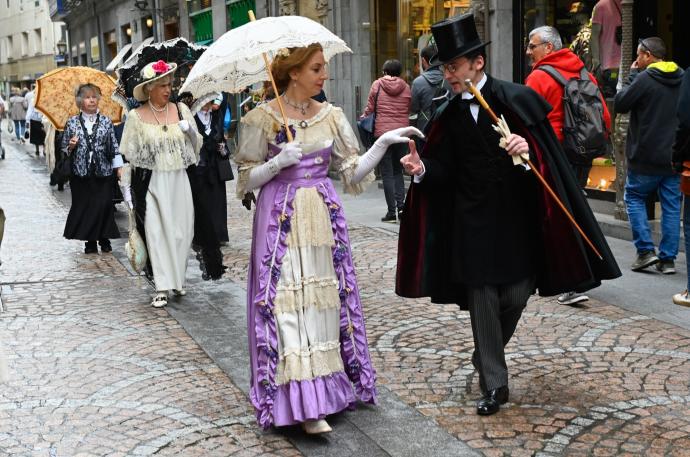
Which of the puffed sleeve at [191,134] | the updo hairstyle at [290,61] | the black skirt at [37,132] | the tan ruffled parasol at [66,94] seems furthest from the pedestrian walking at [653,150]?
the black skirt at [37,132]

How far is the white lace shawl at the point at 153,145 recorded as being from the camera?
7633mm

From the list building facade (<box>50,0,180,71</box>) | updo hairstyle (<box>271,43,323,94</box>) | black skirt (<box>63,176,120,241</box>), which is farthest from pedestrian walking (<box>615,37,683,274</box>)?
building facade (<box>50,0,180,71</box>)

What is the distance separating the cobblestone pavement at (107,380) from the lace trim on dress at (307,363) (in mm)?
313

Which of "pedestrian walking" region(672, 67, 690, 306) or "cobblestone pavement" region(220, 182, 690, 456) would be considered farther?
"pedestrian walking" region(672, 67, 690, 306)

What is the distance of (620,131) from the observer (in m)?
9.68

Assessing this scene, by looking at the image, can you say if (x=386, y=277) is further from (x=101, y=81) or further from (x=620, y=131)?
(x=101, y=81)

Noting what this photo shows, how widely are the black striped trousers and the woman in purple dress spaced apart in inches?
22.3

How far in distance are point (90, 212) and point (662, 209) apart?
603 cm

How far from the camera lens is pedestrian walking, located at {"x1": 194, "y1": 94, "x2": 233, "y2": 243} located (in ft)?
32.9

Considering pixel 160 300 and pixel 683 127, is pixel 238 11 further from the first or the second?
pixel 683 127

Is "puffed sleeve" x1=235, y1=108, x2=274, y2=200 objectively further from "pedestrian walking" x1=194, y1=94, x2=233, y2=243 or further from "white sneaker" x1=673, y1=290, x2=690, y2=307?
"pedestrian walking" x1=194, y1=94, x2=233, y2=243

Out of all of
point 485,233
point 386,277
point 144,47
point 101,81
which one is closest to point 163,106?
point 144,47

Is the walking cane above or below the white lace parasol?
below

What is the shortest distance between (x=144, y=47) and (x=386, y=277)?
9.21 feet
